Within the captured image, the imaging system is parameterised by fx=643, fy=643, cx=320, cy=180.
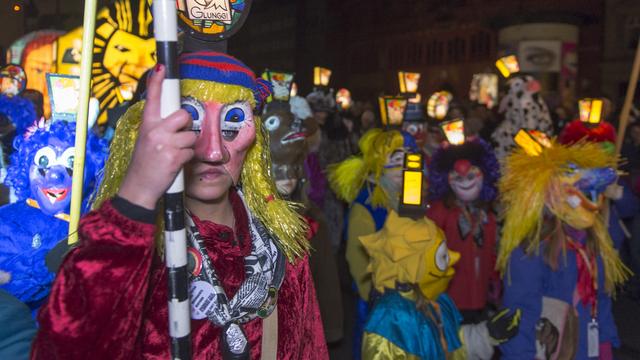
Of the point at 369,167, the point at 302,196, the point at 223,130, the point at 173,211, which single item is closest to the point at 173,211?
the point at 173,211

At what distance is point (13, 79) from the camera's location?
20.4ft

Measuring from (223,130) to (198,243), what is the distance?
0.33 m

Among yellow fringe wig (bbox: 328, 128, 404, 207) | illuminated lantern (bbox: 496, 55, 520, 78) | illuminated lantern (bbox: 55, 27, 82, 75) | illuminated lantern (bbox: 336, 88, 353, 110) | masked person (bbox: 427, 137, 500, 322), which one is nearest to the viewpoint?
masked person (bbox: 427, 137, 500, 322)

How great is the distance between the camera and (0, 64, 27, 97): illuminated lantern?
603 cm

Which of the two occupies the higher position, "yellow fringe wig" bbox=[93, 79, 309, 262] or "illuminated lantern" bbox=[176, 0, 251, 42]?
"illuminated lantern" bbox=[176, 0, 251, 42]

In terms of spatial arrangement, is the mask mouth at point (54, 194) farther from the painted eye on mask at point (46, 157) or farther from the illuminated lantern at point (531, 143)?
the illuminated lantern at point (531, 143)

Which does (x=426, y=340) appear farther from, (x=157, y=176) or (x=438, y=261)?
(x=157, y=176)

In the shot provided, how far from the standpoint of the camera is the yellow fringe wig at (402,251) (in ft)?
10.7

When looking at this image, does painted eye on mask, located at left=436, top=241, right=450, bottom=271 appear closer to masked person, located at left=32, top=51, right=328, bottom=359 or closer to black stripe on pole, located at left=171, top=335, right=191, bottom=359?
masked person, located at left=32, top=51, right=328, bottom=359

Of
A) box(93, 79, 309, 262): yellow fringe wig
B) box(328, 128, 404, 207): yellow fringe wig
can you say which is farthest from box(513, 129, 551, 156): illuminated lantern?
box(93, 79, 309, 262): yellow fringe wig

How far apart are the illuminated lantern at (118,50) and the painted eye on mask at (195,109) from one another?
101cm

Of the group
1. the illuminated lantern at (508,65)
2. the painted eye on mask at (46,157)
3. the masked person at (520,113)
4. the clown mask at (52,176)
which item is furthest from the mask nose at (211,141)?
the illuminated lantern at (508,65)

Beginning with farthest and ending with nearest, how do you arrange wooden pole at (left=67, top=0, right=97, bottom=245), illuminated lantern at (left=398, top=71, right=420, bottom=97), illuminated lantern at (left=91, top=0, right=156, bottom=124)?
illuminated lantern at (left=398, top=71, right=420, bottom=97) → illuminated lantern at (left=91, top=0, right=156, bottom=124) → wooden pole at (left=67, top=0, right=97, bottom=245)

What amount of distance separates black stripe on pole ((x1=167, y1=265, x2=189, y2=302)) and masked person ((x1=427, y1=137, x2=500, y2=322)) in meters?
3.72
